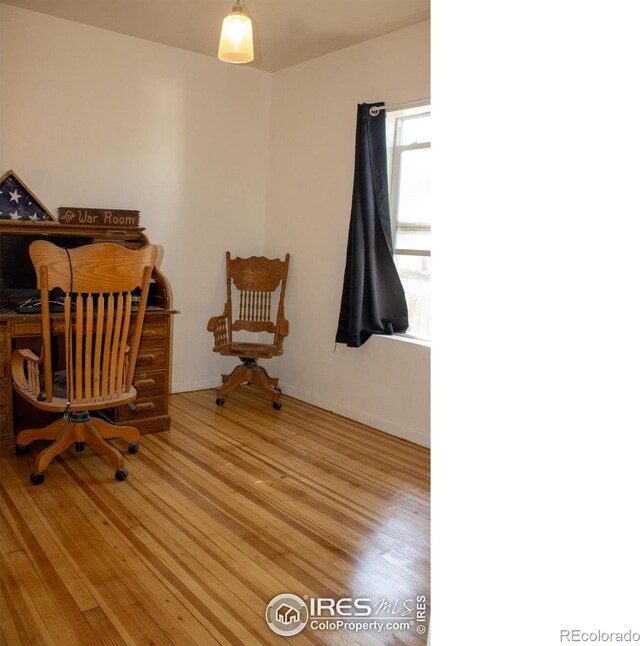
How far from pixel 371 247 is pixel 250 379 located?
1.33 m

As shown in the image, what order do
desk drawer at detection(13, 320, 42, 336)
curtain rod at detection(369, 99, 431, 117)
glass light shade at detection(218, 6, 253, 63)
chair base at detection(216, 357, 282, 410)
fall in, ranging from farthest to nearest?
chair base at detection(216, 357, 282, 410) → curtain rod at detection(369, 99, 431, 117) → desk drawer at detection(13, 320, 42, 336) → glass light shade at detection(218, 6, 253, 63)

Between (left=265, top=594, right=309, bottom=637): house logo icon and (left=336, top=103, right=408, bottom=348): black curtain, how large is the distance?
1.98 m

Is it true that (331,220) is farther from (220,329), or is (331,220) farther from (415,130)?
(220,329)

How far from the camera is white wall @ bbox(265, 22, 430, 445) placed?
354cm

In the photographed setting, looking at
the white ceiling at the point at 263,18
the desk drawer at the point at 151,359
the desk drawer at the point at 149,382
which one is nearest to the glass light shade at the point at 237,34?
the white ceiling at the point at 263,18

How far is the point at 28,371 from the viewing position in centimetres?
269

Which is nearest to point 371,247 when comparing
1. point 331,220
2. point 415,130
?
point 331,220

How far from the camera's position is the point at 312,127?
13.6 feet

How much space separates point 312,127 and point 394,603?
10.7ft

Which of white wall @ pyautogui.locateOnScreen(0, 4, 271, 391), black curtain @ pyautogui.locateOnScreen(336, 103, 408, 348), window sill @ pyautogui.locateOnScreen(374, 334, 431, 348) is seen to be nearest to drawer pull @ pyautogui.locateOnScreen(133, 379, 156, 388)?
white wall @ pyautogui.locateOnScreen(0, 4, 271, 391)

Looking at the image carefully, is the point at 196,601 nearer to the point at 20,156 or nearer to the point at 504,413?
the point at 504,413

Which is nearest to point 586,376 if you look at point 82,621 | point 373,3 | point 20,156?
point 82,621
